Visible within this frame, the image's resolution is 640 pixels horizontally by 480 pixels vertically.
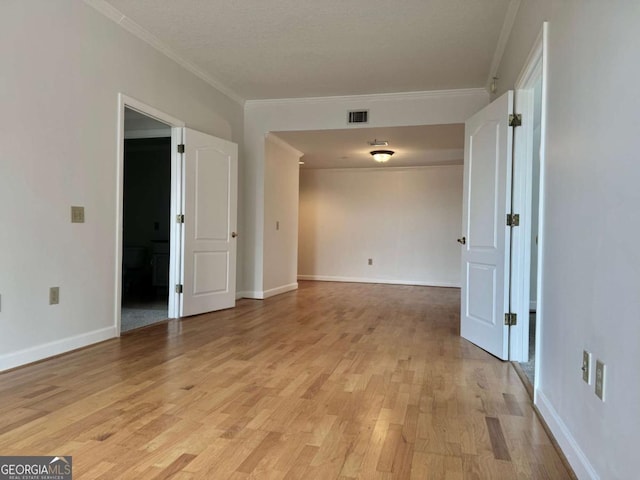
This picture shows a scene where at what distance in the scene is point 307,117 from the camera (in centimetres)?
564

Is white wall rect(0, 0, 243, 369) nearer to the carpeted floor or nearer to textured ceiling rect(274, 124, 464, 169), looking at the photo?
the carpeted floor

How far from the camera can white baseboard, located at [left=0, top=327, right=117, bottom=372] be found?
2.70m

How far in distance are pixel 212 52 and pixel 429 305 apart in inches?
154

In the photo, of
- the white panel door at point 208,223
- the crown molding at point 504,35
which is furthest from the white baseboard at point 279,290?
the crown molding at point 504,35

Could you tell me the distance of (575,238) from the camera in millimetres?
1731

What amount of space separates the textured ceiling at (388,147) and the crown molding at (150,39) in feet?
3.71

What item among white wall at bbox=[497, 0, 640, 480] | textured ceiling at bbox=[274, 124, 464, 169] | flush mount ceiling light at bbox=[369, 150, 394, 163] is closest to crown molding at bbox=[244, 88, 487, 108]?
textured ceiling at bbox=[274, 124, 464, 169]

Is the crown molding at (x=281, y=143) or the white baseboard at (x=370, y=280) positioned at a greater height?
the crown molding at (x=281, y=143)

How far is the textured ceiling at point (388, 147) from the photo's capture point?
5.68 m

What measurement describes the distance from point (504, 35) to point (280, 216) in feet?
12.6

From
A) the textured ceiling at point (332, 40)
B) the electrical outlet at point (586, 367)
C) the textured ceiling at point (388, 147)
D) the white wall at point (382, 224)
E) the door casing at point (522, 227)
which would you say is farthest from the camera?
the white wall at point (382, 224)

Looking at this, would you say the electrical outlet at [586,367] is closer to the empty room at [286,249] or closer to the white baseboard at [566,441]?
the empty room at [286,249]

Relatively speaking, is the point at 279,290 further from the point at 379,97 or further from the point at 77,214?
the point at 77,214

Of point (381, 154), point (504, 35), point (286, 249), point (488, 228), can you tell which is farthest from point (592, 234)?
point (286, 249)
